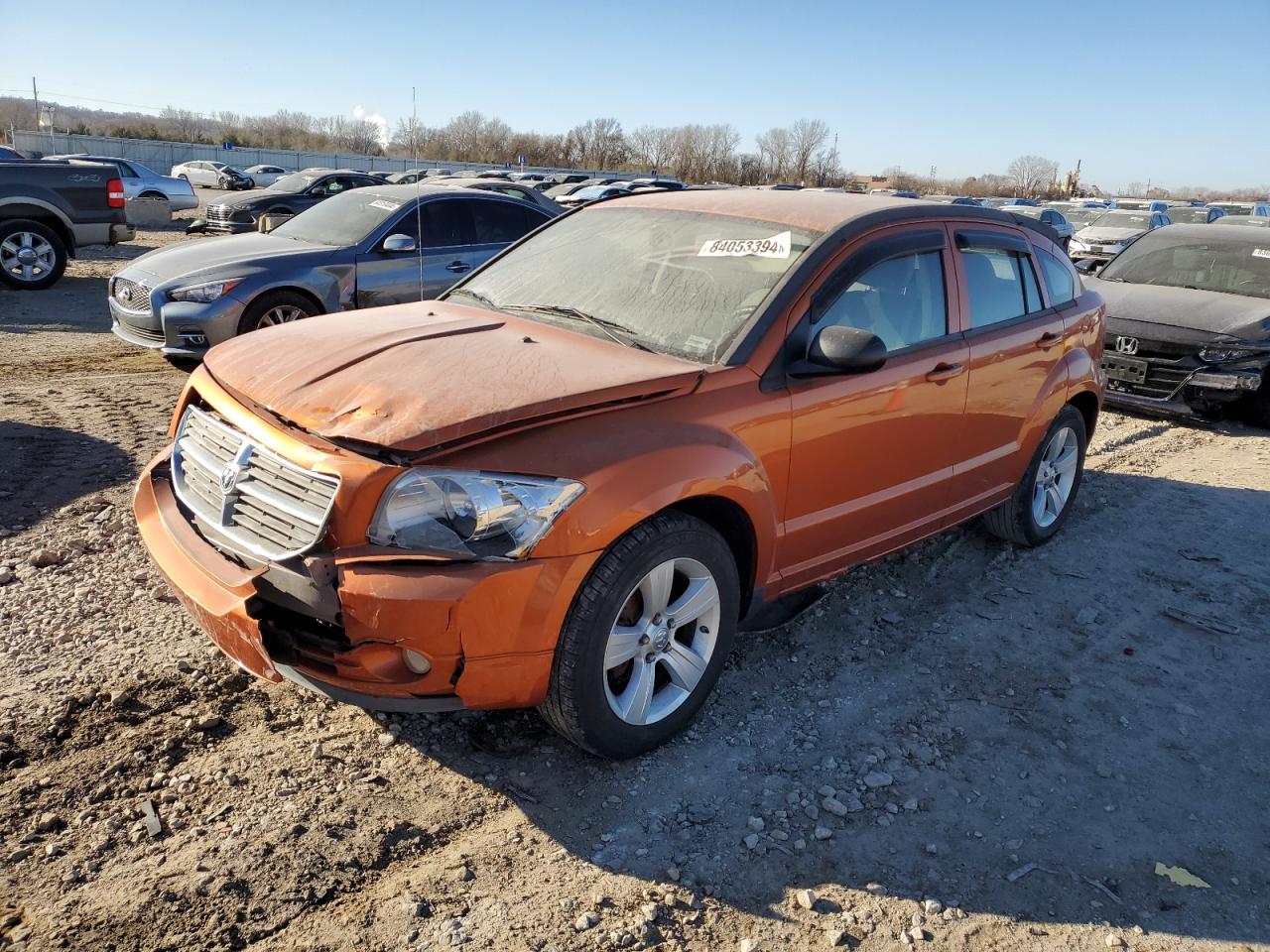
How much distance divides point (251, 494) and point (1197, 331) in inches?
325

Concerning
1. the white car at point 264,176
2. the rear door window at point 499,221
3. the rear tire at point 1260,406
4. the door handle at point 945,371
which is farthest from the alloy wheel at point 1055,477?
the white car at point 264,176

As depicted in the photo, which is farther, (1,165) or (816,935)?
(1,165)

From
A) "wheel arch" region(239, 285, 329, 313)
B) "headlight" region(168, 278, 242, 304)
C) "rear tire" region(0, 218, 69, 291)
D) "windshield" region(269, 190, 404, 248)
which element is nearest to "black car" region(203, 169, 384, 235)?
"rear tire" region(0, 218, 69, 291)

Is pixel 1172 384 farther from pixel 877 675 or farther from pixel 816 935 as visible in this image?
pixel 816 935

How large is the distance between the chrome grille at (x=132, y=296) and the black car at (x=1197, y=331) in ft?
25.5

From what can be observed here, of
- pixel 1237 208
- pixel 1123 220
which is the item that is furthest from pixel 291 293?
pixel 1237 208

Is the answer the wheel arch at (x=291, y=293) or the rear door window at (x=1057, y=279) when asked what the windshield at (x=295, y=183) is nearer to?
the wheel arch at (x=291, y=293)

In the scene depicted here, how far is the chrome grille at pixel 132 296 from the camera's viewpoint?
741 cm

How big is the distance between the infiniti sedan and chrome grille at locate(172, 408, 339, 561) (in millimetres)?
3727

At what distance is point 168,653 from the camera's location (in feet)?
11.9

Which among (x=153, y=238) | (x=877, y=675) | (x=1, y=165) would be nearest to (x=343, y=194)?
(x=1, y=165)

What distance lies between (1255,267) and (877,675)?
783 centimetres

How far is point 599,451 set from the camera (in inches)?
112

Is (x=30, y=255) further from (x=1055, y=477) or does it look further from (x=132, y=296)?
(x=1055, y=477)
